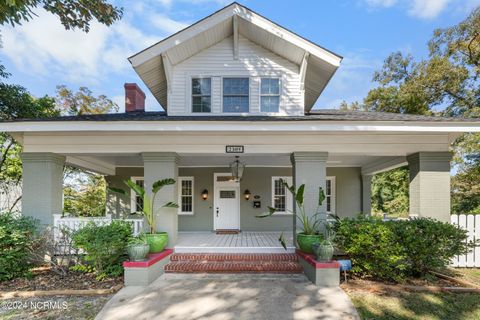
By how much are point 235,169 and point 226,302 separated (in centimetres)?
415

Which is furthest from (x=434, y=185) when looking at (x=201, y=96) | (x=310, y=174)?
(x=201, y=96)

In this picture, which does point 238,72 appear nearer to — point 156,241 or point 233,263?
point 156,241

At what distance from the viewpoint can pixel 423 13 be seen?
18.9m

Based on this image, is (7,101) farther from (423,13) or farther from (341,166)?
(423,13)

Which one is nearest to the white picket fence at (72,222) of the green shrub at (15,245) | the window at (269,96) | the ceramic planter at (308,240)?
the green shrub at (15,245)

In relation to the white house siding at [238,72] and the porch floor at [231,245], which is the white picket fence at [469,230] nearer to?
the porch floor at [231,245]

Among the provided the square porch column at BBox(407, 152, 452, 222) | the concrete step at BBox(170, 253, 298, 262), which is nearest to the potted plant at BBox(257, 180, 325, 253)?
the concrete step at BBox(170, 253, 298, 262)

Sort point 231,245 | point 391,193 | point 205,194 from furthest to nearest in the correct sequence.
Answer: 1. point 391,193
2. point 205,194
3. point 231,245

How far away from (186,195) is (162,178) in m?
3.96

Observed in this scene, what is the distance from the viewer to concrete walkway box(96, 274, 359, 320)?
4.31 m

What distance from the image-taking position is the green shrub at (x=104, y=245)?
5684 millimetres

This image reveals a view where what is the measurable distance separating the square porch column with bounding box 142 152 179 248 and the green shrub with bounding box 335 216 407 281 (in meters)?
4.26

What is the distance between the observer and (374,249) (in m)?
5.62

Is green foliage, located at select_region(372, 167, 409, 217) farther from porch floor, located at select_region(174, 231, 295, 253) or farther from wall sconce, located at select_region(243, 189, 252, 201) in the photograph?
porch floor, located at select_region(174, 231, 295, 253)
